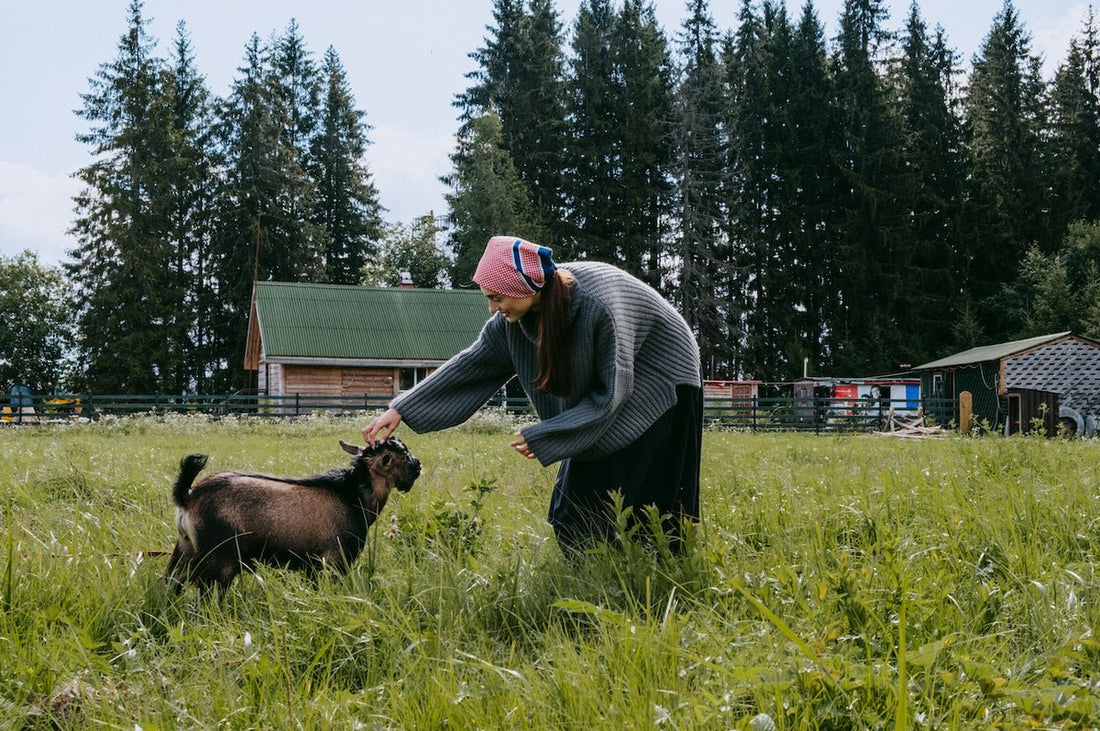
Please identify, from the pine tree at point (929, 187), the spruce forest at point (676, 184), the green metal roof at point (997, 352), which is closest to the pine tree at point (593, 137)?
the spruce forest at point (676, 184)

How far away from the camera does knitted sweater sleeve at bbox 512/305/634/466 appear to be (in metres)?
3.93

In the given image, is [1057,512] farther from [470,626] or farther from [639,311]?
[470,626]

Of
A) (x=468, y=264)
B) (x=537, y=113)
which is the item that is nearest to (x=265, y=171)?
(x=468, y=264)

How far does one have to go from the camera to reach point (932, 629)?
9.59ft

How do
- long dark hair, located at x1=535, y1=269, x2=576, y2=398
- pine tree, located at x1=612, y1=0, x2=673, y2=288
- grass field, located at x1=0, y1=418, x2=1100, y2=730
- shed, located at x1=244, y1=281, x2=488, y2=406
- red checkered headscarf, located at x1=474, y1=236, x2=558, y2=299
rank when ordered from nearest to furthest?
grass field, located at x1=0, y1=418, x2=1100, y2=730
red checkered headscarf, located at x1=474, y1=236, x2=558, y2=299
long dark hair, located at x1=535, y1=269, x2=576, y2=398
shed, located at x1=244, y1=281, x2=488, y2=406
pine tree, located at x1=612, y1=0, x2=673, y2=288

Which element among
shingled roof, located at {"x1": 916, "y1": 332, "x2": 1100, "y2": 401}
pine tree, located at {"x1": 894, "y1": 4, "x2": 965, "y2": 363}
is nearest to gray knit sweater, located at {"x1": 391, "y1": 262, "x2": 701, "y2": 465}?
shingled roof, located at {"x1": 916, "y1": 332, "x2": 1100, "y2": 401}

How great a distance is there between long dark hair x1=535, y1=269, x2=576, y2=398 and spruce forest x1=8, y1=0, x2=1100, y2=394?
40.1m

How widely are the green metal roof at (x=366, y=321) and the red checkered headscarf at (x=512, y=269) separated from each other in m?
30.3

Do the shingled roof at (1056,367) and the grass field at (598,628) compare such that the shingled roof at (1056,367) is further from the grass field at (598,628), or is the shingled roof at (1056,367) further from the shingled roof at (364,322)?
the grass field at (598,628)

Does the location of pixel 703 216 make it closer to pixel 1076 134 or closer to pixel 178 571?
pixel 1076 134

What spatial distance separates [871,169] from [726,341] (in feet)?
35.8

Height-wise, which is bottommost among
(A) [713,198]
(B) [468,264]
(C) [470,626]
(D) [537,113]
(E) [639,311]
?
(C) [470,626]

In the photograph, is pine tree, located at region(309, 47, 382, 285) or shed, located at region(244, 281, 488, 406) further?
pine tree, located at region(309, 47, 382, 285)

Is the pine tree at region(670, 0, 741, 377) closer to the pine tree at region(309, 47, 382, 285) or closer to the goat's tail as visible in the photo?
the pine tree at region(309, 47, 382, 285)
